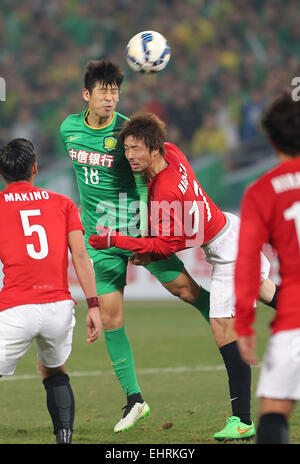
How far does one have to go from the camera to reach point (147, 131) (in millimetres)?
5191

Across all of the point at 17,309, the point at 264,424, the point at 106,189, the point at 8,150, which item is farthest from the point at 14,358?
the point at 106,189

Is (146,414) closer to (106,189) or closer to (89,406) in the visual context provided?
(89,406)

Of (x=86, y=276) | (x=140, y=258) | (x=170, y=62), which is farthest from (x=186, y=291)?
(x=170, y=62)

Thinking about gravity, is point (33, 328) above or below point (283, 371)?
above

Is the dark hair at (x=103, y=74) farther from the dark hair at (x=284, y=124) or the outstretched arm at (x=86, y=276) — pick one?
the dark hair at (x=284, y=124)

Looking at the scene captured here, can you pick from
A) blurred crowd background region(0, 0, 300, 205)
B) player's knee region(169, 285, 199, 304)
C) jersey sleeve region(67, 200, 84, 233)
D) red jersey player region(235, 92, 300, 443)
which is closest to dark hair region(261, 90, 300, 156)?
red jersey player region(235, 92, 300, 443)

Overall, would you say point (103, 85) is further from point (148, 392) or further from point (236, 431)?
point (148, 392)

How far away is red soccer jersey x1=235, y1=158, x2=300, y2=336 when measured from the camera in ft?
10.8

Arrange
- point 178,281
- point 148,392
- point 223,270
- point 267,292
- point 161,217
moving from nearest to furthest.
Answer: point 161,217 < point 223,270 < point 267,292 < point 178,281 < point 148,392

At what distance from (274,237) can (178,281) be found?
2414 millimetres

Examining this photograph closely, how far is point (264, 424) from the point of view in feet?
10.8

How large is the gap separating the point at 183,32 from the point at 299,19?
268 centimetres

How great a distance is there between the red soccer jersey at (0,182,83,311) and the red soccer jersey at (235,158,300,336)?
1348 mm

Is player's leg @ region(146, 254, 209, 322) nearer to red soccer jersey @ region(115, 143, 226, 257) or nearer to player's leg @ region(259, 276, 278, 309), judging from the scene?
red soccer jersey @ region(115, 143, 226, 257)
